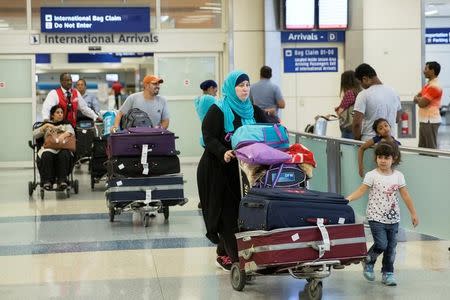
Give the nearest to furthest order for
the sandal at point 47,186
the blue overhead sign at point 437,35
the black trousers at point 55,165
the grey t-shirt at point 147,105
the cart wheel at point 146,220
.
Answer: the cart wheel at point 146,220 → the grey t-shirt at point 147,105 → the black trousers at point 55,165 → the sandal at point 47,186 → the blue overhead sign at point 437,35

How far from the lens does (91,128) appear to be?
46.2 ft

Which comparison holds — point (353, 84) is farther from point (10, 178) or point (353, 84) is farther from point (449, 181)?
point (10, 178)

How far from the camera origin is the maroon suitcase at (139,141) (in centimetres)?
965

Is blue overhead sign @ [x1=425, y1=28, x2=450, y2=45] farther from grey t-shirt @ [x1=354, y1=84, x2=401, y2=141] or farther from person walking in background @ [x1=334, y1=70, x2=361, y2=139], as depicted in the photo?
grey t-shirt @ [x1=354, y1=84, x2=401, y2=141]

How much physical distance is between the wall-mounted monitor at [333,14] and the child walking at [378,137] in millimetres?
9227

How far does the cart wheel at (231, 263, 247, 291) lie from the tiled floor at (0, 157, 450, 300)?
0.06 m

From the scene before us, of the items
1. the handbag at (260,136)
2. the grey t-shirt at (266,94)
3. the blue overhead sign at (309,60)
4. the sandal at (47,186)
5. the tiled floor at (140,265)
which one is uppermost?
the blue overhead sign at (309,60)

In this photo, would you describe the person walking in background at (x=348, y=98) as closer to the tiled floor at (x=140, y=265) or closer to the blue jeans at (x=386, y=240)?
the tiled floor at (x=140, y=265)

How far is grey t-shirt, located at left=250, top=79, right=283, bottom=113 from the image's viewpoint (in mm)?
13125

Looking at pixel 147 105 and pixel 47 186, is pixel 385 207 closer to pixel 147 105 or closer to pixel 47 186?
pixel 147 105

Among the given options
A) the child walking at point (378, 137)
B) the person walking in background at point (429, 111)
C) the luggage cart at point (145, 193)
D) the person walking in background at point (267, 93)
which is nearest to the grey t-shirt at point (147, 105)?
the luggage cart at point (145, 193)

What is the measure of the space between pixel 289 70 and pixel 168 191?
28.9ft

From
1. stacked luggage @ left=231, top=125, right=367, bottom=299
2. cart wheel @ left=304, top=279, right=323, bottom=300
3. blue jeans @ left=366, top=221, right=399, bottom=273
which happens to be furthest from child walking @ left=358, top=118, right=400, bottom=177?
cart wheel @ left=304, top=279, right=323, bottom=300

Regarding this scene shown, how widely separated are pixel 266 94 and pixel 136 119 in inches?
130
